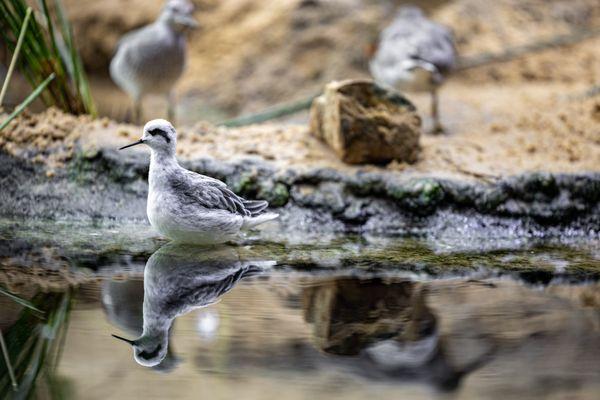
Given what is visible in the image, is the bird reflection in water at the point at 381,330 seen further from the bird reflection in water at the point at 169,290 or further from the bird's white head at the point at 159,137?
the bird's white head at the point at 159,137

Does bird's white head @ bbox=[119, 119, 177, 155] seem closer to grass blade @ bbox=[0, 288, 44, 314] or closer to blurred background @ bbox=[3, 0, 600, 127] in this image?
grass blade @ bbox=[0, 288, 44, 314]

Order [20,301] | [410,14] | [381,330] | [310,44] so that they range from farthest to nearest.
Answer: [310,44]
[410,14]
[20,301]
[381,330]

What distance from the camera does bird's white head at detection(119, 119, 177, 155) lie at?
424 cm

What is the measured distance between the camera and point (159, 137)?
427cm

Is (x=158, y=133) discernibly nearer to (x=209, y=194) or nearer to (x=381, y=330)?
(x=209, y=194)

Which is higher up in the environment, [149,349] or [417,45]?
[149,349]

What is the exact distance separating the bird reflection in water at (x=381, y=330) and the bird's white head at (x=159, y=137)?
1.17 metres

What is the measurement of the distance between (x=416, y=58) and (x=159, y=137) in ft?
11.1

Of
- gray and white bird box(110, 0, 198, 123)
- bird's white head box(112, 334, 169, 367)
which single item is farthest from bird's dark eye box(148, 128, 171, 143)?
gray and white bird box(110, 0, 198, 123)

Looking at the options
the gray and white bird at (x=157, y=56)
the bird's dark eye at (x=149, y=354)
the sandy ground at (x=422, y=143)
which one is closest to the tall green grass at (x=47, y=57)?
the sandy ground at (x=422, y=143)

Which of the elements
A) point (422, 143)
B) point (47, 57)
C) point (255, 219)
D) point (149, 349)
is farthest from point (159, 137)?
point (422, 143)

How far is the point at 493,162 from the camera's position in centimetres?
576

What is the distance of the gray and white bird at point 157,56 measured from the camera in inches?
279

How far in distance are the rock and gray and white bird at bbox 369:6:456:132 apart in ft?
4.11
